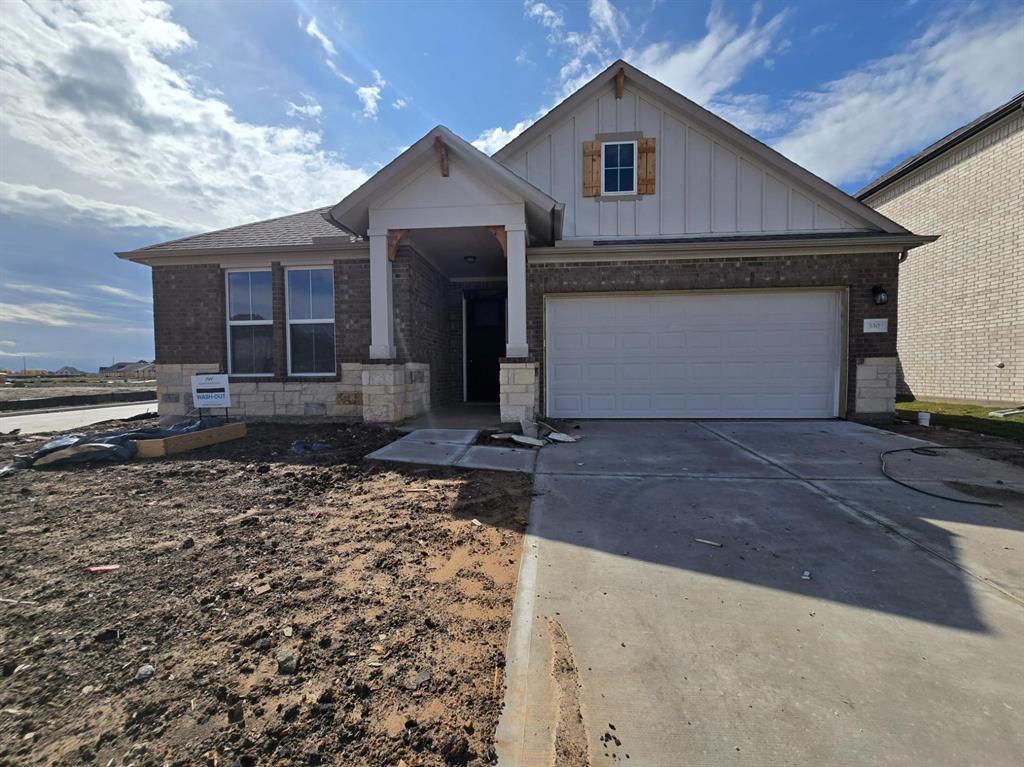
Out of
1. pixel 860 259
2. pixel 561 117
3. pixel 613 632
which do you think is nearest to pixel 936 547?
pixel 613 632

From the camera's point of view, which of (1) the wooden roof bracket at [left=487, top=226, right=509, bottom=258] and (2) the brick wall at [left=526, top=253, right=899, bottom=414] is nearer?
(1) the wooden roof bracket at [left=487, top=226, right=509, bottom=258]

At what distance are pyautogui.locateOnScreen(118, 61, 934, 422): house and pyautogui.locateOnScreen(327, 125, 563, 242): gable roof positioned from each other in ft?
1.27

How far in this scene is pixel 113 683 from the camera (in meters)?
1.78

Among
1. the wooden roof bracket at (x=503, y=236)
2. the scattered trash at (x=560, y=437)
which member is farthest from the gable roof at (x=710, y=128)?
the scattered trash at (x=560, y=437)

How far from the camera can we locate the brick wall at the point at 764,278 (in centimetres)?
818

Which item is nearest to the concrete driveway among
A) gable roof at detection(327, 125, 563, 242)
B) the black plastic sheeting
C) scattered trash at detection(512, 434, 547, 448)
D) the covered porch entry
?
scattered trash at detection(512, 434, 547, 448)

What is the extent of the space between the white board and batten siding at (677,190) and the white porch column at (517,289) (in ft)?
7.84

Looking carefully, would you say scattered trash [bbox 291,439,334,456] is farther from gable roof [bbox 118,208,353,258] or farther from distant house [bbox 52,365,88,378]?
distant house [bbox 52,365,88,378]

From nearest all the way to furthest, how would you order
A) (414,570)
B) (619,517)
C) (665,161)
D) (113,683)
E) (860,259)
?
(113,683)
(414,570)
(619,517)
(860,259)
(665,161)

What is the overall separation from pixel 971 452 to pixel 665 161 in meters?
7.14

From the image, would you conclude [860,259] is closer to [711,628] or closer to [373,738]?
[711,628]

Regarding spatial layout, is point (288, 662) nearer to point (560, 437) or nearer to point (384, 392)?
point (560, 437)

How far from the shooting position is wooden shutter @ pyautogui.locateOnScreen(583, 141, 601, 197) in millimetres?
9109

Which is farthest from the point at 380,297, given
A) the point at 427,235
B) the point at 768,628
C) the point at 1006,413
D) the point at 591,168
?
the point at 1006,413
